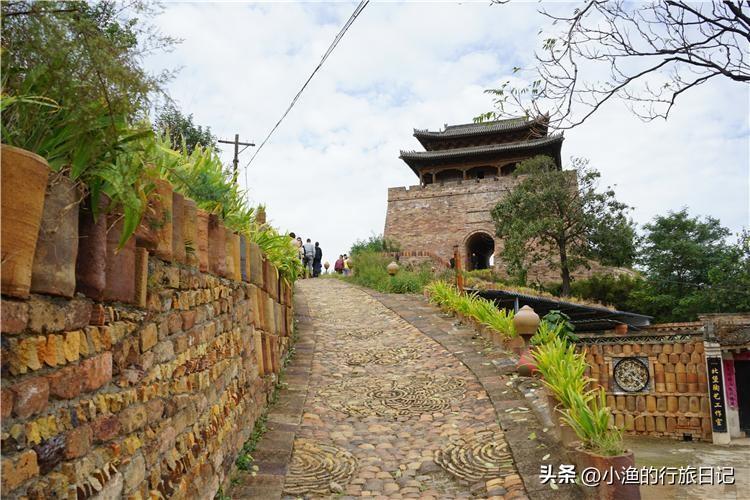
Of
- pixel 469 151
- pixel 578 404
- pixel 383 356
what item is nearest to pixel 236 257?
pixel 578 404

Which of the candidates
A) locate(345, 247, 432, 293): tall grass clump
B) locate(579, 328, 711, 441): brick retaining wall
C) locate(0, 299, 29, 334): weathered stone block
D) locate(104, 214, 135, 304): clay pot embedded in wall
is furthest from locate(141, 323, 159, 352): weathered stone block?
locate(345, 247, 432, 293): tall grass clump

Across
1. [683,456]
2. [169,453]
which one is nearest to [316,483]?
[169,453]

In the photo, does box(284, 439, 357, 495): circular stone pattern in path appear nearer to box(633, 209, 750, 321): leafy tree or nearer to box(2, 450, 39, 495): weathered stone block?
box(2, 450, 39, 495): weathered stone block

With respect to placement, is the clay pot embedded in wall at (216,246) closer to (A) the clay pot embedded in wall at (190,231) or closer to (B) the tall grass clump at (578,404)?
(A) the clay pot embedded in wall at (190,231)

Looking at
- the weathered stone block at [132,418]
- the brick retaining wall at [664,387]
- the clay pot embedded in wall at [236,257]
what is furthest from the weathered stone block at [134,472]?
the brick retaining wall at [664,387]

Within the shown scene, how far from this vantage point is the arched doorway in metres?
27.1

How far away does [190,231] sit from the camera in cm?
289

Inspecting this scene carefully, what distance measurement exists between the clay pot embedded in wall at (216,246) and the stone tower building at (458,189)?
21379mm

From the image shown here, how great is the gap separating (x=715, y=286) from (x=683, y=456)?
1393 centimetres

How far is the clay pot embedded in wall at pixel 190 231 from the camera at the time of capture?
284 cm

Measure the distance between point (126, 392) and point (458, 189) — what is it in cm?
2626

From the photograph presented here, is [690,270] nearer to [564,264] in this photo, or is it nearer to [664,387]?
[564,264]

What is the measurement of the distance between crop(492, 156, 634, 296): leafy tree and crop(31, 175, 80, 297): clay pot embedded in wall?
18569 millimetres

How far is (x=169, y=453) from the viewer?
7.96ft
